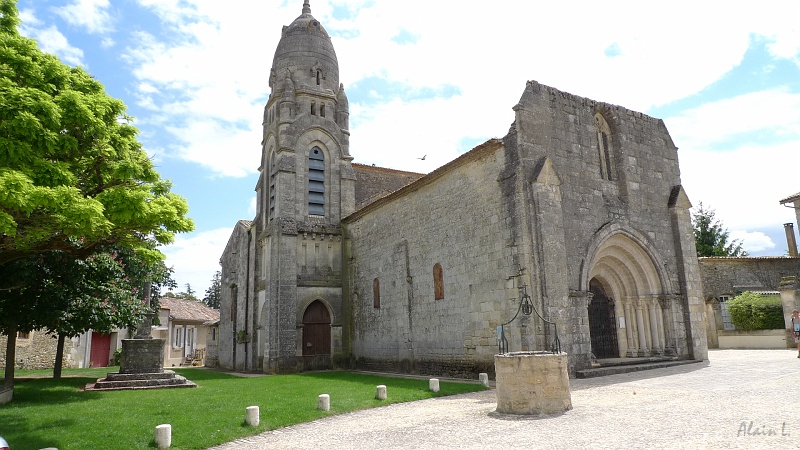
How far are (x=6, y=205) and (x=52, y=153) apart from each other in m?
1.21

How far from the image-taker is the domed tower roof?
24.0 metres

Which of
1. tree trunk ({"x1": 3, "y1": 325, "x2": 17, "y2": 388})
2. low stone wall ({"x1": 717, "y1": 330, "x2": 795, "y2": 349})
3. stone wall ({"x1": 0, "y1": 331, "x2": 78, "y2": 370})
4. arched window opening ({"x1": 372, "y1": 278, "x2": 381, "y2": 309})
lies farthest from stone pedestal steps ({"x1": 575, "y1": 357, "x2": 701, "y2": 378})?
stone wall ({"x1": 0, "y1": 331, "x2": 78, "y2": 370})

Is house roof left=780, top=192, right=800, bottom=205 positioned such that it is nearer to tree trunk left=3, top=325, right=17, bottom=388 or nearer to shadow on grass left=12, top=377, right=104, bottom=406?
shadow on grass left=12, top=377, right=104, bottom=406

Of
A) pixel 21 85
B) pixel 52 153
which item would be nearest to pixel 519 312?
pixel 52 153

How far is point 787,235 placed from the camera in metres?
30.0

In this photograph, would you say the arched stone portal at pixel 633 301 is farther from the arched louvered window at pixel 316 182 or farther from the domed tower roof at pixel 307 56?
the domed tower roof at pixel 307 56

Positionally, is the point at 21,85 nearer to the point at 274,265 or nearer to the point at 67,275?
the point at 67,275

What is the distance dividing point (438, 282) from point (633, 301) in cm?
623

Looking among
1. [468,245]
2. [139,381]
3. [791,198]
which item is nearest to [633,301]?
[468,245]

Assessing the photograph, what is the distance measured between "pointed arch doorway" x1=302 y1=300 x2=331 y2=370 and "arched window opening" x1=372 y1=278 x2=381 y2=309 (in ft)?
9.42

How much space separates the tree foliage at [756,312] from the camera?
869 inches

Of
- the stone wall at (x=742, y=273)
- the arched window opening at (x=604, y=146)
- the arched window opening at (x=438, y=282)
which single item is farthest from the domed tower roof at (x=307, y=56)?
the stone wall at (x=742, y=273)

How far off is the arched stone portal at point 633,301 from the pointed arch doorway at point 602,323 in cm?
3

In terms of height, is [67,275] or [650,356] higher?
[67,275]
